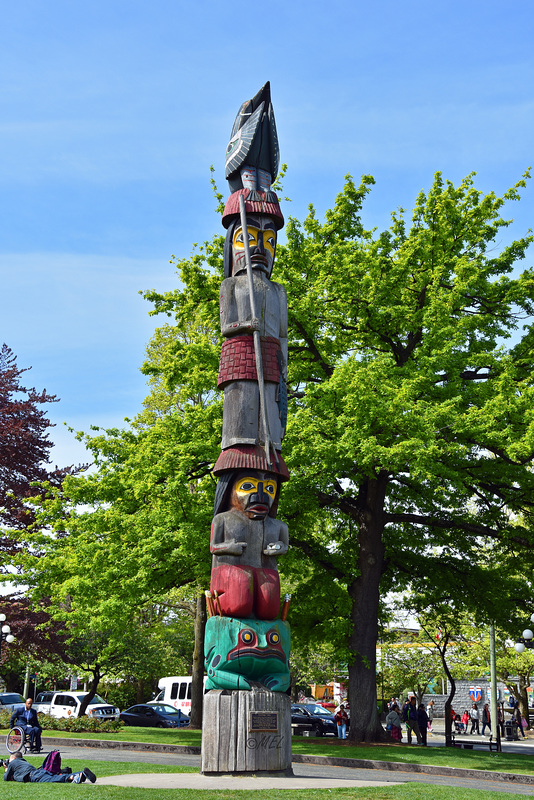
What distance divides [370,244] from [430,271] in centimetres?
205

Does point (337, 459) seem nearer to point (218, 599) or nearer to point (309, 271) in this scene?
point (309, 271)

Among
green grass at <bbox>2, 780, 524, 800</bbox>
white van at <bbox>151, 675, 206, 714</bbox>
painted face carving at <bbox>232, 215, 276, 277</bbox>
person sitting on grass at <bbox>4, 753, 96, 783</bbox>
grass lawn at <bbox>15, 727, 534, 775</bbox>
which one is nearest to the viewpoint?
green grass at <bbox>2, 780, 524, 800</bbox>

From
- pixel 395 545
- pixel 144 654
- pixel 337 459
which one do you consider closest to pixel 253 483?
pixel 337 459

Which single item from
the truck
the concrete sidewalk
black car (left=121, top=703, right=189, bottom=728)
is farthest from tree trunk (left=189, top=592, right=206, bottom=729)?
the concrete sidewalk

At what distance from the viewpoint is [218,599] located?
12.2m

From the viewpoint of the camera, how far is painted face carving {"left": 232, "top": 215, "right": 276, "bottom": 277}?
1468 centimetres


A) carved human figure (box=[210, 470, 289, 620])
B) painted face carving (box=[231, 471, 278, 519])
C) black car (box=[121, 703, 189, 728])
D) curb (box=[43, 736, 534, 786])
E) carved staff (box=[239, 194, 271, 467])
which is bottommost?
black car (box=[121, 703, 189, 728])

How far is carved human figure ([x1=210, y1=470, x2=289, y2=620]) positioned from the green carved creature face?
0.21 meters

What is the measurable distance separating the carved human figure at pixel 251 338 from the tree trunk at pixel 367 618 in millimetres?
10443

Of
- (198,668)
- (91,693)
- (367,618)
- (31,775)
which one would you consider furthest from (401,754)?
(91,693)

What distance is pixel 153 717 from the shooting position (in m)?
36.1

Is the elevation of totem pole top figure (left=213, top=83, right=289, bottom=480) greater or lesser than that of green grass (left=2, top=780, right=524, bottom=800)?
greater

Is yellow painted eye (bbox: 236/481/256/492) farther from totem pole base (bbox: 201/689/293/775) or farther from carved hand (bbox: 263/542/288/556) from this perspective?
totem pole base (bbox: 201/689/293/775)

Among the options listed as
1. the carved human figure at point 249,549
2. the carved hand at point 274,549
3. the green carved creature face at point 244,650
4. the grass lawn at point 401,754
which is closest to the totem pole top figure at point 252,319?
the carved human figure at point 249,549
